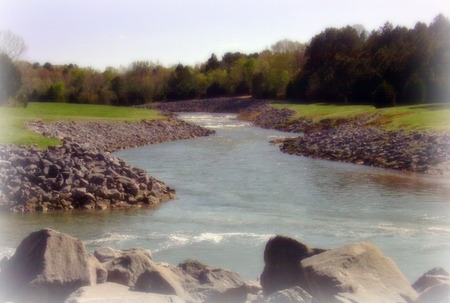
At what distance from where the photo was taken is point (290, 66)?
117 m

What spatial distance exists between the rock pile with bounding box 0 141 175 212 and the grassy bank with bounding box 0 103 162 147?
468 centimetres

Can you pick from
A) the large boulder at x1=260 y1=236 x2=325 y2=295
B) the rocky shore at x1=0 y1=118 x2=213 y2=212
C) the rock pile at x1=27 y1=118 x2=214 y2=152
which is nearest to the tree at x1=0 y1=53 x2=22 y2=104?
the rock pile at x1=27 y1=118 x2=214 y2=152

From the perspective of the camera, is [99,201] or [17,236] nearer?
[17,236]

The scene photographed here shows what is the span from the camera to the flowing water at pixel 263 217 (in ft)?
54.4

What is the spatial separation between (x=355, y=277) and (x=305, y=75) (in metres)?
86.4

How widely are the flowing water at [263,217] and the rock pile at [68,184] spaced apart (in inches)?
31.8

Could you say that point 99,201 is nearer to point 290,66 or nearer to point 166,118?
point 166,118

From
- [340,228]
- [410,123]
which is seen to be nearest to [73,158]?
[340,228]

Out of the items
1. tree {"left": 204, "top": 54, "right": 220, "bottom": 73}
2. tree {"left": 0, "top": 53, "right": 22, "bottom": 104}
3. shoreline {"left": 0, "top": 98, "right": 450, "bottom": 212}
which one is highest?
tree {"left": 204, "top": 54, "right": 220, "bottom": 73}

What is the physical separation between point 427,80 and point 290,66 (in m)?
51.9

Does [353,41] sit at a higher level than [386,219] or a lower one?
higher

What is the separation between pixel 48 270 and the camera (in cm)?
964

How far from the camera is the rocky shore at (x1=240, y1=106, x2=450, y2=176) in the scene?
35.0 m

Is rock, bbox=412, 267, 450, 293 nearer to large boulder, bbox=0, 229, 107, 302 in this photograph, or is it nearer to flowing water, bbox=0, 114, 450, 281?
flowing water, bbox=0, 114, 450, 281
